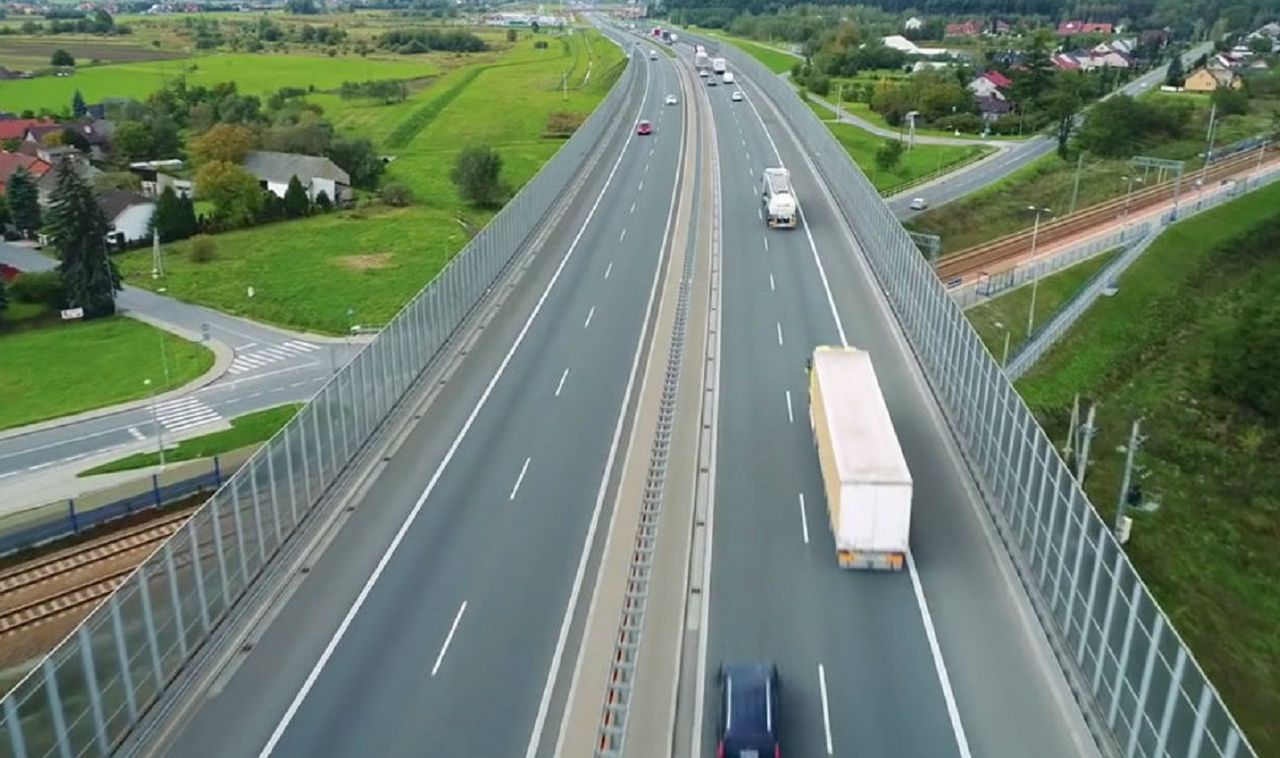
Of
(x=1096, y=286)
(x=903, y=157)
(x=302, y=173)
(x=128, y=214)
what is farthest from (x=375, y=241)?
(x=1096, y=286)

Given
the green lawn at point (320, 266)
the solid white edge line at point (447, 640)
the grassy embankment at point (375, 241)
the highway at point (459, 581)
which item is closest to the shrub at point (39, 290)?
the green lawn at point (320, 266)

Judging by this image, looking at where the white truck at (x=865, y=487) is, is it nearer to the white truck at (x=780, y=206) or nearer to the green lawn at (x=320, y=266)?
the white truck at (x=780, y=206)

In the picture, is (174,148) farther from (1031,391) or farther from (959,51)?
(959,51)

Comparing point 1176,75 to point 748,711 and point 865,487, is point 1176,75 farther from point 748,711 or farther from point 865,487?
point 748,711

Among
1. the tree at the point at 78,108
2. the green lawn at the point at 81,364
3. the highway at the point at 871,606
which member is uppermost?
the highway at the point at 871,606

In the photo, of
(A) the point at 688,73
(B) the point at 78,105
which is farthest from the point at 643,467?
(B) the point at 78,105

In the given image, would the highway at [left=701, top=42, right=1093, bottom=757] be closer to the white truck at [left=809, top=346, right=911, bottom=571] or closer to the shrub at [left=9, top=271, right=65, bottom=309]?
the white truck at [left=809, top=346, right=911, bottom=571]

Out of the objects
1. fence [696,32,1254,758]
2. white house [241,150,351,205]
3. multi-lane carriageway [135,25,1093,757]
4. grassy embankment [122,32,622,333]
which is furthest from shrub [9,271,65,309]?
fence [696,32,1254,758]
